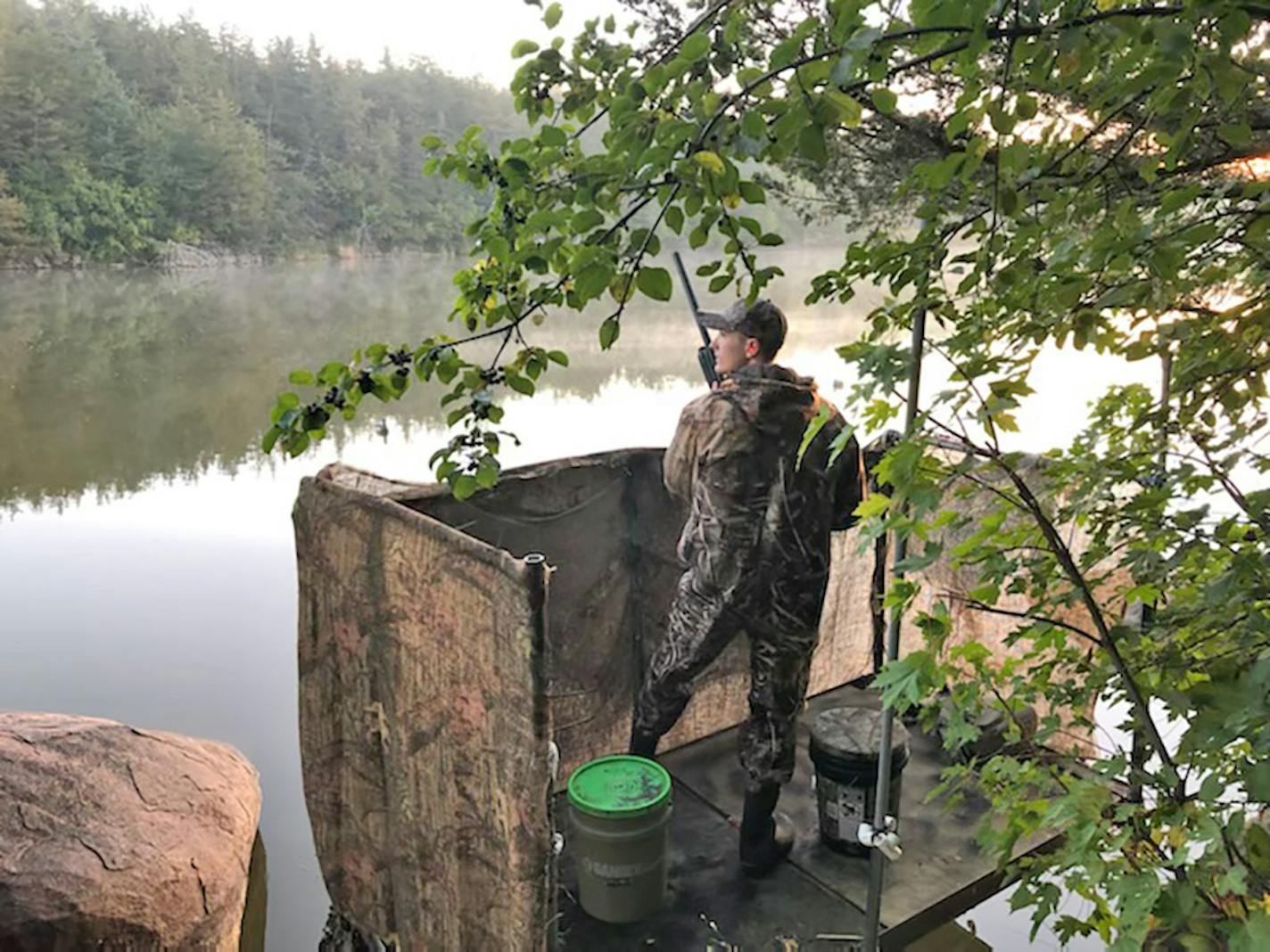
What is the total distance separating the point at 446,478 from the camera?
1819 mm

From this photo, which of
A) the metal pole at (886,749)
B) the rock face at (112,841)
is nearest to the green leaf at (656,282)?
the metal pole at (886,749)

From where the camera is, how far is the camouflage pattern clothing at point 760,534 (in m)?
3.64

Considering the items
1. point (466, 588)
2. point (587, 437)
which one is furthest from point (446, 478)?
point (587, 437)

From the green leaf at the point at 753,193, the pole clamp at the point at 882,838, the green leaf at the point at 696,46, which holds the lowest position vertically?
the pole clamp at the point at 882,838

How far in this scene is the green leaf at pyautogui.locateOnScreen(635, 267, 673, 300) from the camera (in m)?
1.32

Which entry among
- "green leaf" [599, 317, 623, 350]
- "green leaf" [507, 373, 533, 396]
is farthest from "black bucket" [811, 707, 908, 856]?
"green leaf" [599, 317, 623, 350]

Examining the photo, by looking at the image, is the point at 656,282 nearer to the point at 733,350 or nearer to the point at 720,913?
the point at 733,350

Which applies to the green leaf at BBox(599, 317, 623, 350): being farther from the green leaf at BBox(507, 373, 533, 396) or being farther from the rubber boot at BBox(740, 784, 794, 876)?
the rubber boot at BBox(740, 784, 794, 876)

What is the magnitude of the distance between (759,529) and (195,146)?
35918 mm

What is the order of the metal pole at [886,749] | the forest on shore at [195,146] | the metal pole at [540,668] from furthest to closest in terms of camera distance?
1. the forest on shore at [195,146]
2. the metal pole at [540,668]
3. the metal pole at [886,749]

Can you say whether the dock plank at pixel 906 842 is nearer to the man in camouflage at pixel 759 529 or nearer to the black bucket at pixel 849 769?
the black bucket at pixel 849 769

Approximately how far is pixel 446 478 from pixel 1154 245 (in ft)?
4.21

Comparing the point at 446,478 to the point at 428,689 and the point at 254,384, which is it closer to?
the point at 428,689

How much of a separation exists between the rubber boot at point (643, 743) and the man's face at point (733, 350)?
1.65m
